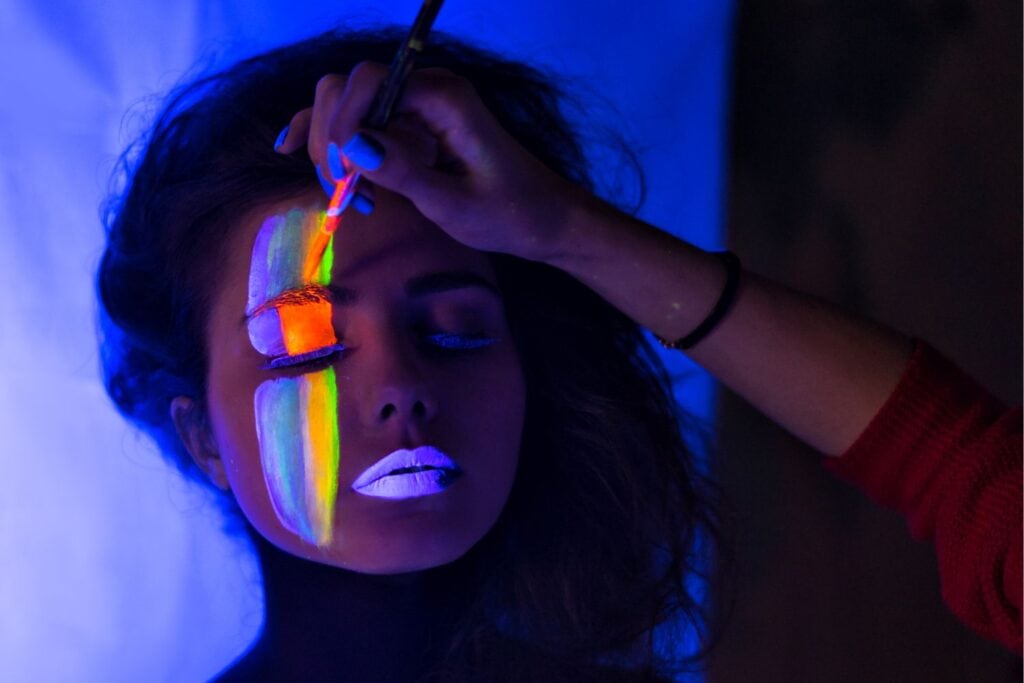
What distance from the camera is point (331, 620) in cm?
89

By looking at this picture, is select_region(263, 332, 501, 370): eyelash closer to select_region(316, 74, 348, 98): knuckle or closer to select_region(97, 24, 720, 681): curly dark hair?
select_region(97, 24, 720, 681): curly dark hair

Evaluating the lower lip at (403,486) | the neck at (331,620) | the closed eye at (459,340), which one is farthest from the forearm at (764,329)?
the neck at (331,620)

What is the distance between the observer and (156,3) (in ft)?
2.97

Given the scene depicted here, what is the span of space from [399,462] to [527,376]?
8.3 inches

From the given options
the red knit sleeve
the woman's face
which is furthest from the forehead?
the red knit sleeve

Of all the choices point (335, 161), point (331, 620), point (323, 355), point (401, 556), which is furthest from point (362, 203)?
point (331, 620)

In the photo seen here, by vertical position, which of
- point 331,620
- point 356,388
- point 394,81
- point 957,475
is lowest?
point 331,620

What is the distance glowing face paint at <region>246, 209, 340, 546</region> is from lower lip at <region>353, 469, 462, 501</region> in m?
0.03

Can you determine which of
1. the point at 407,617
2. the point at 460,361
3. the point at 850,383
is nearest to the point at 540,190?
the point at 460,361

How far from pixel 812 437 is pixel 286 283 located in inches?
18.0

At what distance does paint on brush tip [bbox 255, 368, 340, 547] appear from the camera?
30.6 inches

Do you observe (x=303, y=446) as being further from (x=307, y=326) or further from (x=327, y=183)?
(x=327, y=183)

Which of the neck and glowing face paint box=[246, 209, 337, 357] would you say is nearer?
glowing face paint box=[246, 209, 337, 357]

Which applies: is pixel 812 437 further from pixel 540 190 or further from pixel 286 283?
pixel 286 283
